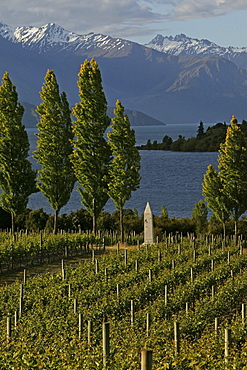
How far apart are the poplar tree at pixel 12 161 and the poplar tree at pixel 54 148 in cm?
115

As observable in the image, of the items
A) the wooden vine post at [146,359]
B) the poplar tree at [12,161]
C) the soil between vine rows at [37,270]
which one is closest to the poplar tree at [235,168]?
the soil between vine rows at [37,270]

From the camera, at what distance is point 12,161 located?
49281mm

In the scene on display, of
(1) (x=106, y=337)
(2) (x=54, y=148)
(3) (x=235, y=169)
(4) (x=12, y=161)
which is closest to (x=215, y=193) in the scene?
(3) (x=235, y=169)

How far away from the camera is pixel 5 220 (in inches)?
2466

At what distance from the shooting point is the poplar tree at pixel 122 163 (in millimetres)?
47688

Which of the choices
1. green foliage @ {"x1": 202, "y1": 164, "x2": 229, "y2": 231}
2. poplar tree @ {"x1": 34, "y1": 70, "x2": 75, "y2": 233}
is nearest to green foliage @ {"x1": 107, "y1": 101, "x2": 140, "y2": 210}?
poplar tree @ {"x1": 34, "y1": 70, "x2": 75, "y2": 233}

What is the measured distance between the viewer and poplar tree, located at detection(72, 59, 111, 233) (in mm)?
48906

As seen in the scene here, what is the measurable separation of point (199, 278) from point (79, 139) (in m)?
21.1

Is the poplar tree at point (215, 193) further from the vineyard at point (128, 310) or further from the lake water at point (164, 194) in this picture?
the lake water at point (164, 194)

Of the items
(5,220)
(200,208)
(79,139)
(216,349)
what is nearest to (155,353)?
(216,349)

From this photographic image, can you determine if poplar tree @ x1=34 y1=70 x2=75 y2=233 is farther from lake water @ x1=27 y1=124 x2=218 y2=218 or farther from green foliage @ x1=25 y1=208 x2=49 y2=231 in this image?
lake water @ x1=27 y1=124 x2=218 y2=218

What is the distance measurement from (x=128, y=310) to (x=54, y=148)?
25259 mm

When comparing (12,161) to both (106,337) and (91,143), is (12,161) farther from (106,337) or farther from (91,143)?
(106,337)

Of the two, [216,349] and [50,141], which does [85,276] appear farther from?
[50,141]
